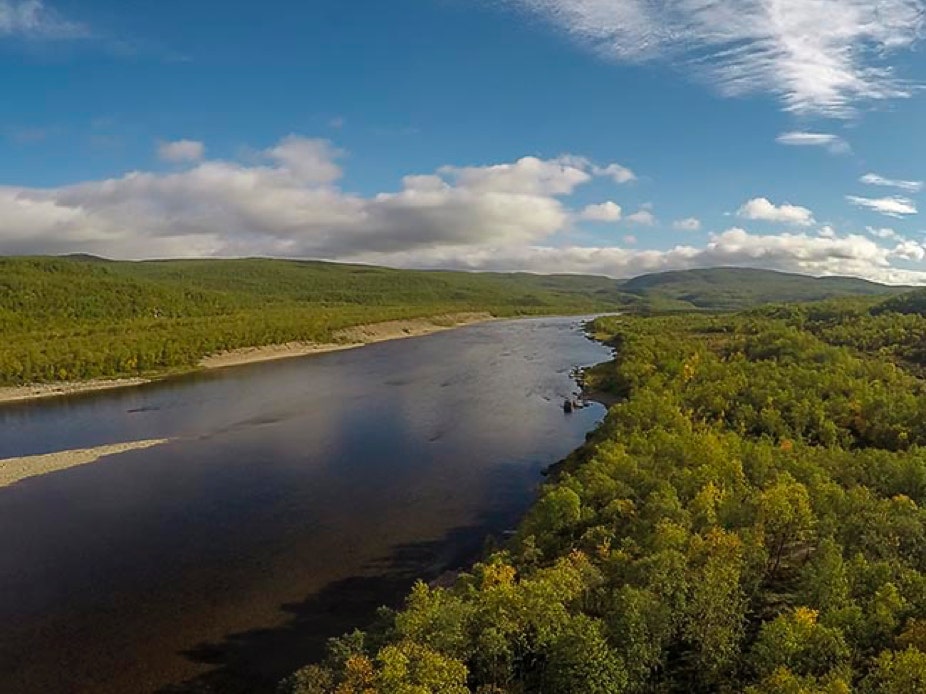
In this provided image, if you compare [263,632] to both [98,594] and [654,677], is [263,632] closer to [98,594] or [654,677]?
[98,594]

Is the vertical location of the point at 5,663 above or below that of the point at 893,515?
below

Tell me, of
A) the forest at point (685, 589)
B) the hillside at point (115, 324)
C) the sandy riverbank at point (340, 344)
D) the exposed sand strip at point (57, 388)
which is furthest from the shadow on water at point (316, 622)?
the sandy riverbank at point (340, 344)

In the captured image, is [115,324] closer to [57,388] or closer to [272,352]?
[272,352]

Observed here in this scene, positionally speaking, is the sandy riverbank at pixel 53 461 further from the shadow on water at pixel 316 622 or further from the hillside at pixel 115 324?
the hillside at pixel 115 324

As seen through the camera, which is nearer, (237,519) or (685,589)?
(685,589)

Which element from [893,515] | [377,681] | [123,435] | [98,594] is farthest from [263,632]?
[123,435]

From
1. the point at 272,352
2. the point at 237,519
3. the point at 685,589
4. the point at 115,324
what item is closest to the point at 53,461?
the point at 237,519
